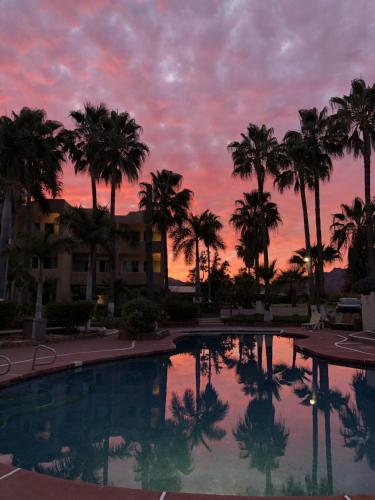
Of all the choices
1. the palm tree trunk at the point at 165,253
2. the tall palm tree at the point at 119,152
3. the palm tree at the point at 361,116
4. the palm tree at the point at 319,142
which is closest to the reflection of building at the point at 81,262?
the palm tree trunk at the point at 165,253

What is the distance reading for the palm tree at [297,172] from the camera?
106 ft

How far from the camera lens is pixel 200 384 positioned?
1199cm

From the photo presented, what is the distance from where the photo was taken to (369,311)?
22891mm

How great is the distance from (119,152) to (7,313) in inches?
704

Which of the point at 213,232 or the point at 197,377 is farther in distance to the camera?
the point at 213,232

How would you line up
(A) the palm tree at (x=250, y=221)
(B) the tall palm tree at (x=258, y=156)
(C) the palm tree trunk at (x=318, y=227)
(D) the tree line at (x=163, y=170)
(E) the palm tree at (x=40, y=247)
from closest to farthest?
(E) the palm tree at (x=40, y=247)
(D) the tree line at (x=163, y=170)
(C) the palm tree trunk at (x=318, y=227)
(B) the tall palm tree at (x=258, y=156)
(A) the palm tree at (x=250, y=221)

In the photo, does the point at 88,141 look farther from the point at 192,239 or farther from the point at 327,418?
the point at 327,418

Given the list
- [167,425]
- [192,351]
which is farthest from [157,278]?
[167,425]

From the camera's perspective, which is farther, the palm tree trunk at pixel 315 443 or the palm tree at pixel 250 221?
the palm tree at pixel 250 221

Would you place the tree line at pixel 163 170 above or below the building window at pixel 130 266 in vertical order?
above

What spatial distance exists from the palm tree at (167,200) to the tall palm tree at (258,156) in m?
5.80

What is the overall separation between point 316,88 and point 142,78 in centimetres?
955

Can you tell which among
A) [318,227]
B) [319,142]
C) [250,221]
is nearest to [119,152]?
[319,142]

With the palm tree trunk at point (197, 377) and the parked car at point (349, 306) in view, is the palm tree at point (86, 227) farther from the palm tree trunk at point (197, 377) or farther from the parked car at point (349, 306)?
the parked car at point (349, 306)
